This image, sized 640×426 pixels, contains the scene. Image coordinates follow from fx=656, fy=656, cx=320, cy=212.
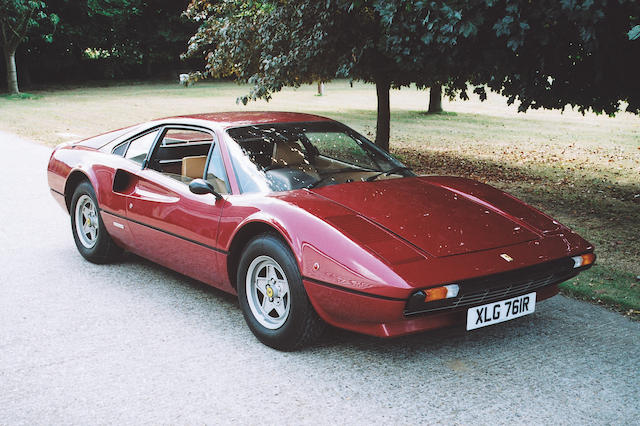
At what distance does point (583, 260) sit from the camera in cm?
390

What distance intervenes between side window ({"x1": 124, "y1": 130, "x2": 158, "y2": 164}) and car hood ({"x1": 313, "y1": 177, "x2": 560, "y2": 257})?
1.67 metres

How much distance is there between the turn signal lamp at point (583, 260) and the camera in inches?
152

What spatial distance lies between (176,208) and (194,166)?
1.58 ft

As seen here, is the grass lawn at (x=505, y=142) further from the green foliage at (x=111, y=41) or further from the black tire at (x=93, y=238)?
the green foliage at (x=111, y=41)

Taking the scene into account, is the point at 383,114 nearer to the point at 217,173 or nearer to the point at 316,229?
the point at 217,173

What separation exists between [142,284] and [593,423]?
11.1 ft

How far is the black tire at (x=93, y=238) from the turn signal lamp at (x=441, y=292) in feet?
10.2

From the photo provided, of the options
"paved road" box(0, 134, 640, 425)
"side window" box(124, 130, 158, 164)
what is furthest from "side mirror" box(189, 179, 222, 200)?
"side window" box(124, 130, 158, 164)

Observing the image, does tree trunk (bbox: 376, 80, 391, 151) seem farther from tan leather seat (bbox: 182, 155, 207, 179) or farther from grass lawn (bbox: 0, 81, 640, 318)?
tan leather seat (bbox: 182, 155, 207, 179)

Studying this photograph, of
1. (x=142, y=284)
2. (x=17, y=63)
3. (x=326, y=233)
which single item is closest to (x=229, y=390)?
(x=326, y=233)

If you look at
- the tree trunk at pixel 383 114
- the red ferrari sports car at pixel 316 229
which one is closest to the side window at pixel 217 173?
the red ferrari sports car at pixel 316 229

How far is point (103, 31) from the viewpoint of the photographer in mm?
43219

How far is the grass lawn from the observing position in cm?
659

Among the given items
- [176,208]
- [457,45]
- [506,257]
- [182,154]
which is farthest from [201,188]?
[457,45]
